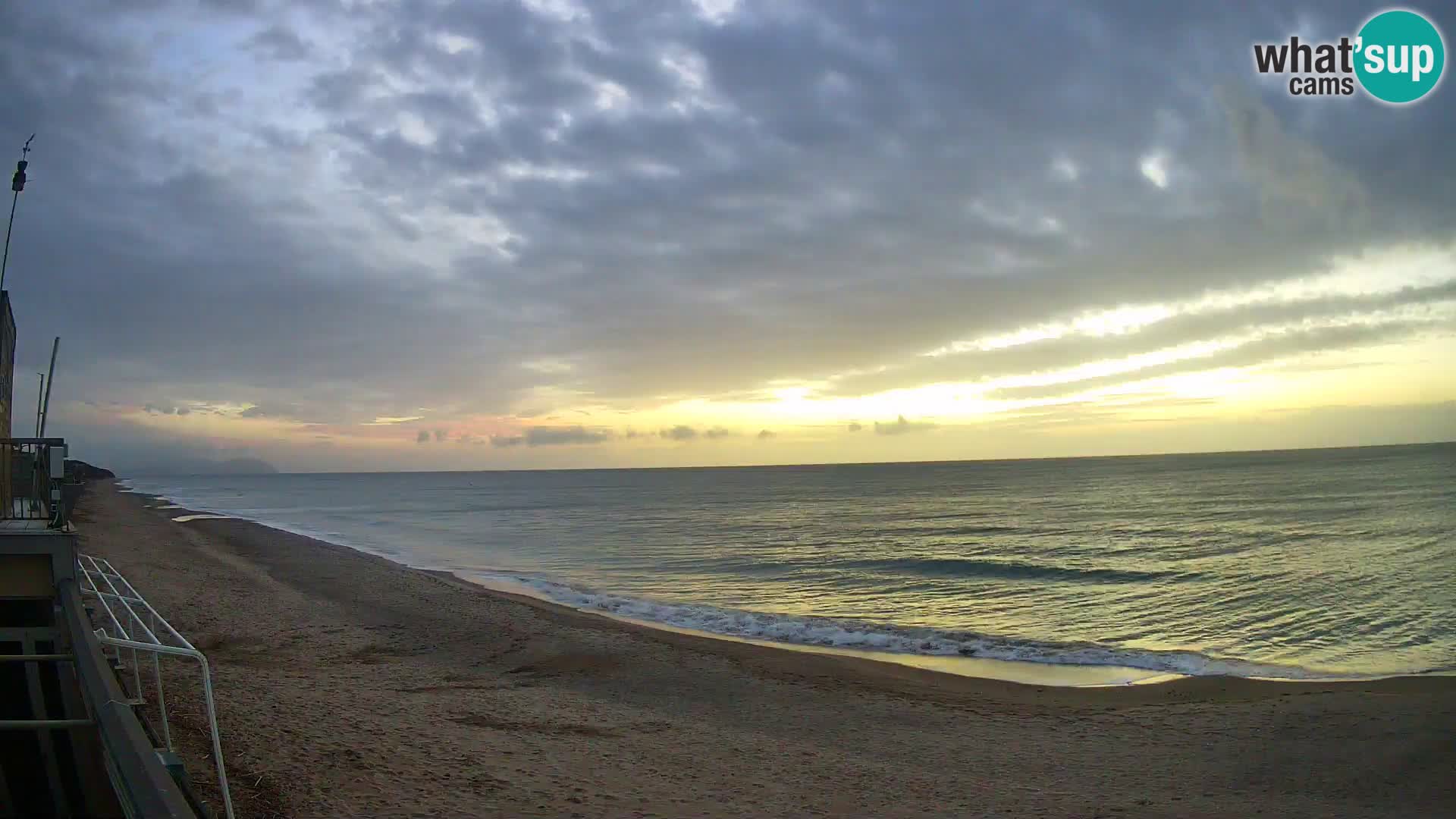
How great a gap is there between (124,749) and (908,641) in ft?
47.6

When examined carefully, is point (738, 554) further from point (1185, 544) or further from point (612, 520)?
point (612, 520)

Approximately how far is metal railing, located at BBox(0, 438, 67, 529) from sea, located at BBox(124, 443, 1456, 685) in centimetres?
1215

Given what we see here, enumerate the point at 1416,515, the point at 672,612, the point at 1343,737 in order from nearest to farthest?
the point at 1343,737 → the point at 672,612 → the point at 1416,515

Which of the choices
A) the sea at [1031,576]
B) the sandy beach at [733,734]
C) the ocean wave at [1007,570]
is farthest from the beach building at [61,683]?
the ocean wave at [1007,570]

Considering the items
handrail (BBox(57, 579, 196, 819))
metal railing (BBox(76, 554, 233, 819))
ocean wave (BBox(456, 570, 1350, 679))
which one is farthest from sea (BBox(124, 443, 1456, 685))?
handrail (BBox(57, 579, 196, 819))

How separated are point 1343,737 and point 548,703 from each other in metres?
10.5

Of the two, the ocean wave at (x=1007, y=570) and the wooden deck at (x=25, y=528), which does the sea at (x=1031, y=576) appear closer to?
the ocean wave at (x=1007, y=570)

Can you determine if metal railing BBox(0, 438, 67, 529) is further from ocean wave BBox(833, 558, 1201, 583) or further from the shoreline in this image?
ocean wave BBox(833, 558, 1201, 583)

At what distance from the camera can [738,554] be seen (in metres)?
35.7

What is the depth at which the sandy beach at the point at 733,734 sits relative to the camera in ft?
25.0

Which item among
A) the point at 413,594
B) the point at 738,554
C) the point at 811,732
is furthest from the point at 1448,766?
the point at 738,554

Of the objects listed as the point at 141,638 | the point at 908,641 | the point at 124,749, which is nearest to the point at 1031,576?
the point at 908,641

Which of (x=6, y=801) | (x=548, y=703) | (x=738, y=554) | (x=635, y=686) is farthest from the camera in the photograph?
(x=738, y=554)

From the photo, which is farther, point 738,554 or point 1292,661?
point 738,554
